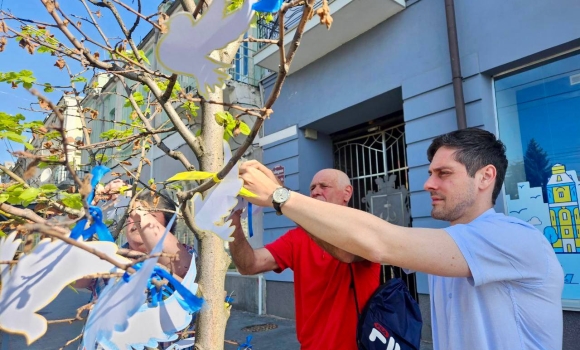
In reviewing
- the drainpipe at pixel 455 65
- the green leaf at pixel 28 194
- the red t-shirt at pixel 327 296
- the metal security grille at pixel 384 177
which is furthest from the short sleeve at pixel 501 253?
the metal security grille at pixel 384 177

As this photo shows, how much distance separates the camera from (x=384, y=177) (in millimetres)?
5355

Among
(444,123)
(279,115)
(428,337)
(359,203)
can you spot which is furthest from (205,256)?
(279,115)

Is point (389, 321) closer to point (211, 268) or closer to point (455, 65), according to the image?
point (211, 268)

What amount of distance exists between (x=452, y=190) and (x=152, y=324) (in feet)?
3.59

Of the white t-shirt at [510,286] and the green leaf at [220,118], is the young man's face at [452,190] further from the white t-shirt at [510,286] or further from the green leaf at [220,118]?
the green leaf at [220,118]

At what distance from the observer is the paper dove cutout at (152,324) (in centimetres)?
77

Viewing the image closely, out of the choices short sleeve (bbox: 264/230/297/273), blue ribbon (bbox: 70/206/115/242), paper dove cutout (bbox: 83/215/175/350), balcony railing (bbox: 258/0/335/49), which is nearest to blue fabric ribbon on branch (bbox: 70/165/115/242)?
blue ribbon (bbox: 70/206/115/242)

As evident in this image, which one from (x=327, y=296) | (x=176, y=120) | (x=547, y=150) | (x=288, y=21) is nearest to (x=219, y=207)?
(x=176, y=120)

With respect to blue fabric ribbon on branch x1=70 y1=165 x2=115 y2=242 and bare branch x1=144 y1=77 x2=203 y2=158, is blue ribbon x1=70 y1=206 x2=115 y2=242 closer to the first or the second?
blue fabric ribbon on branch x1=70 y1=165 x2=115 y2=242

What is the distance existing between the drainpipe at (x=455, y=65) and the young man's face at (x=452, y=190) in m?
2.82

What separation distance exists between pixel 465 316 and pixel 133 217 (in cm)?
118

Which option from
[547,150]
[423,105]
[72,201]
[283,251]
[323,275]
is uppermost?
[423,105]

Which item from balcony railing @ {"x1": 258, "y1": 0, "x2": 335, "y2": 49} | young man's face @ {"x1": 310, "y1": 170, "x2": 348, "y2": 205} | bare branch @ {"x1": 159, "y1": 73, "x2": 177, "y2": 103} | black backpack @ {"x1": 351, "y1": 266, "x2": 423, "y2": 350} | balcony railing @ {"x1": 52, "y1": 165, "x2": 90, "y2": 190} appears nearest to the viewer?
bare branch @ {"x1": 159, "y1": 73, "x2": 177, "y2": 103}

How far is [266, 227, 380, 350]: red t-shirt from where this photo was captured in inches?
68.2
